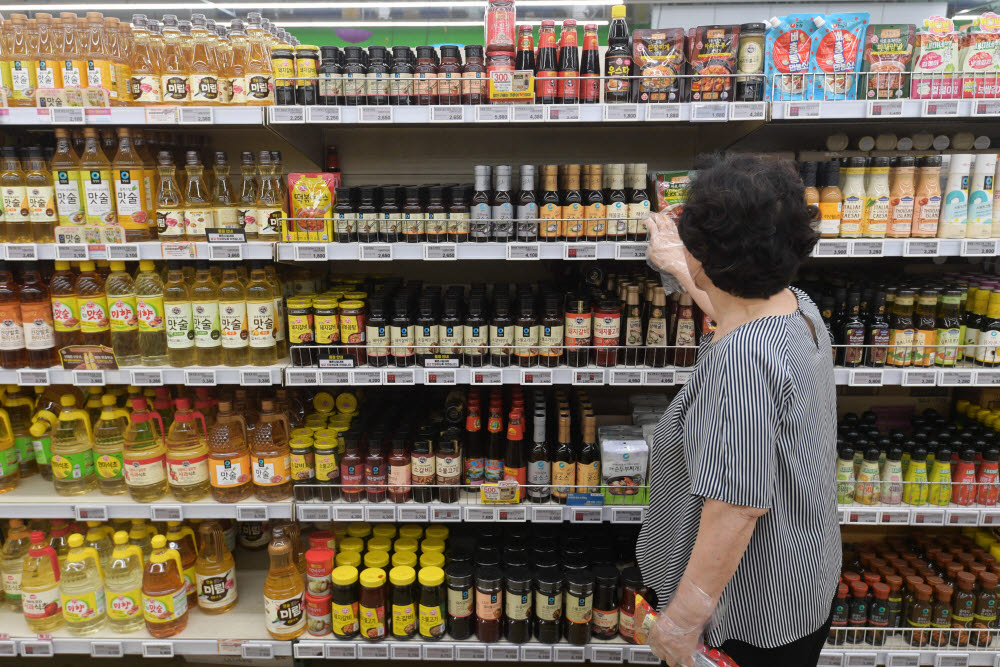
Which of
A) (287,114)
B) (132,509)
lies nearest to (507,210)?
(287,114)

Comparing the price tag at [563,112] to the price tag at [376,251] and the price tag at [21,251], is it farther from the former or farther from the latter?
the price tag at [21,251]

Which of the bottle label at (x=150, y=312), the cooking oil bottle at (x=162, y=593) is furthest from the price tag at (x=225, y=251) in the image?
the cooking oil bottle at (x=162, y=593)

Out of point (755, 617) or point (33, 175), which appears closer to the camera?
point (755, 617)

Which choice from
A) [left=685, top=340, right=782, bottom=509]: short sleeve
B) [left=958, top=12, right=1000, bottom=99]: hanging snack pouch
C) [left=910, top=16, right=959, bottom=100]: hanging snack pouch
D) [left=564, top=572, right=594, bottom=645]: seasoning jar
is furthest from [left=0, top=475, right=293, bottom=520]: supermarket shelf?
[left=958, top=12, right=1000, bottom=99]: hanging snack pouch

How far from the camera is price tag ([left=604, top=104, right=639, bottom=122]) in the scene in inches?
81.0

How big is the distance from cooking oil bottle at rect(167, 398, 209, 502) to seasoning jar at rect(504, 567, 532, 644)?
120 cm

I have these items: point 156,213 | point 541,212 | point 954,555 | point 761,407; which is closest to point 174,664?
point 156,213

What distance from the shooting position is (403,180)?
2752 mm

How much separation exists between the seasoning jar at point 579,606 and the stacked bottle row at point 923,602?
0.87 m

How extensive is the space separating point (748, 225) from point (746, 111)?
101 centimetres

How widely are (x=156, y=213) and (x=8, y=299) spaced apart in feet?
2.05

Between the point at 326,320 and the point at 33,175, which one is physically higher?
the point at 33,175

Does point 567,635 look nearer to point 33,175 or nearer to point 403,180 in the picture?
point 403,180

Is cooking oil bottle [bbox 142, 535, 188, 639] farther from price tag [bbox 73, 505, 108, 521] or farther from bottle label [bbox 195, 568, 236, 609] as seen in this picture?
price tag [bbox 73, 505, 108, 521]
